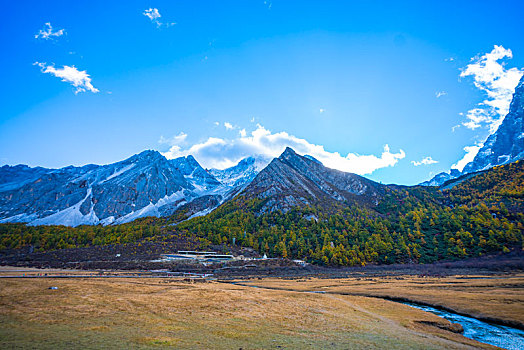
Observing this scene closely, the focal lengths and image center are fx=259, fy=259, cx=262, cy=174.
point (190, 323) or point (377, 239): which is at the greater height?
point (190, 323)

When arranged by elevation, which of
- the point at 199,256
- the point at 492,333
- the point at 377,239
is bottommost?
the point at 199,256

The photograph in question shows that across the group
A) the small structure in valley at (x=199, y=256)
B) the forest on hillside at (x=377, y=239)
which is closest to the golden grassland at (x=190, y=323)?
the small structure in valley at (x=199, y=256)

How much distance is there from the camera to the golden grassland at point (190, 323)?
17891 mm

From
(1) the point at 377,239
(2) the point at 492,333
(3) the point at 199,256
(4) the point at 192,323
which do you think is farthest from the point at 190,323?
(1) the point at 377,239

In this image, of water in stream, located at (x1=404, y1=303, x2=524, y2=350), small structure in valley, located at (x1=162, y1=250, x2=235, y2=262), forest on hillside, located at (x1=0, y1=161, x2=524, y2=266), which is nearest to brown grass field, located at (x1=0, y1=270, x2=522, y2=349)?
water in stream, located at (x1=404, y1=303, x2=524, y2=350)

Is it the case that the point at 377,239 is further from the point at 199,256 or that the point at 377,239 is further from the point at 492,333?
the point at 492,333

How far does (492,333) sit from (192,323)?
33090 mm

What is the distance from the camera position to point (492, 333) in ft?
95.8

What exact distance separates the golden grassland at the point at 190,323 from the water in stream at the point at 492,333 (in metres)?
2.83

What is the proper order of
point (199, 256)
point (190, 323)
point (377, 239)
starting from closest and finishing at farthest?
1. point (190, 323)
2. point (199, 256)
3. point (377, 239)

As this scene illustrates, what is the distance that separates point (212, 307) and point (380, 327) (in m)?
19.3

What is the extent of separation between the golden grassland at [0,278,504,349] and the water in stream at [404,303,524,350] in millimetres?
2831

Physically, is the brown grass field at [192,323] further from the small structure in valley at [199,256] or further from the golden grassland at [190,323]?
the small structure in valley at [199,256]

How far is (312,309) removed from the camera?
114ft
